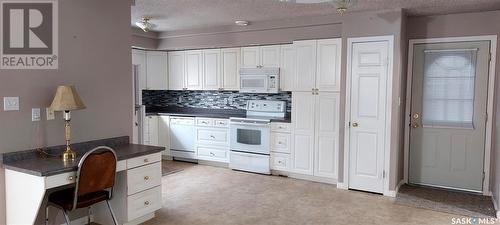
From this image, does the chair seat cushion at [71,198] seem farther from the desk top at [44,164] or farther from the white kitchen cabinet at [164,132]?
the white kitchen cabinet at [164,132]

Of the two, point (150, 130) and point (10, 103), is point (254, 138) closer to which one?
point (150, 130)

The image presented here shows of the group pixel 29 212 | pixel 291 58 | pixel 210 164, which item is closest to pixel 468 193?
pixel 291 58

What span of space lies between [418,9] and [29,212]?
14.9 feet

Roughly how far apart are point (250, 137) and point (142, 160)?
2.51 metres

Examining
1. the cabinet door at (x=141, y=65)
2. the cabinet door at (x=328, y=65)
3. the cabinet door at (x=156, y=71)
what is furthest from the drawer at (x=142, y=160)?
the cabinet door at (x=156, y=71)

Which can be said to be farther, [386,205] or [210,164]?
[210,164]

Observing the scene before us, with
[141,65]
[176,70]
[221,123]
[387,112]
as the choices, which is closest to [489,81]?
[387,112]

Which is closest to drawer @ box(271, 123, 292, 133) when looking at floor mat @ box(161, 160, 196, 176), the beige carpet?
the beige carpet

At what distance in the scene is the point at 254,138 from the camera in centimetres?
569

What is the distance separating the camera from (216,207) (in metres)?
4.12

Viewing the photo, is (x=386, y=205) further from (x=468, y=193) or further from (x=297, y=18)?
(x=297, y=18)

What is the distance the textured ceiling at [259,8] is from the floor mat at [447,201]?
2296 mm

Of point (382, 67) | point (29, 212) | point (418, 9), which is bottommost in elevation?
point (29, 212)

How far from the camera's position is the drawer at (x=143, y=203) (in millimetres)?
3355
